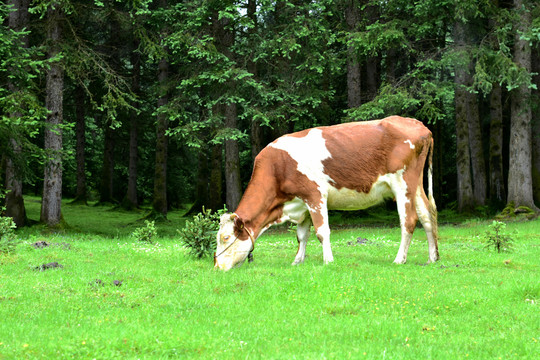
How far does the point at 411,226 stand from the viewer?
11211 mm

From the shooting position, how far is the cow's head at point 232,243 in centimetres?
1065

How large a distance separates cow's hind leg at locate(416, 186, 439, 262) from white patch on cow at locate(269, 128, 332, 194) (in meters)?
2.08

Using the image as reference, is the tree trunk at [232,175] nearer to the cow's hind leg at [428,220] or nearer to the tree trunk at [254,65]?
the tree trunk at [254,65]

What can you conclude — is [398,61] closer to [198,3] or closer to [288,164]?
[198,3]

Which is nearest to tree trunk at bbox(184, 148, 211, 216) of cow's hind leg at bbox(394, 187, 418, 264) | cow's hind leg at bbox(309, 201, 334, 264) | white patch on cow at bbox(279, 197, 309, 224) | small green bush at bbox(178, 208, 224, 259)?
small green bush at bbox(178, 208, 224, 259)

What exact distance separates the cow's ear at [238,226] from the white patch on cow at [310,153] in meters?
1.59

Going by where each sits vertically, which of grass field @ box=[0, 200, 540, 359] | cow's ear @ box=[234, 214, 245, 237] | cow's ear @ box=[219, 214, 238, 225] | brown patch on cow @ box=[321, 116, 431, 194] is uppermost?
brown patch on cow @ box=[321, 116, 431, 194]

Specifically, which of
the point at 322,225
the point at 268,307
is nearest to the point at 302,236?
the point at 322,225

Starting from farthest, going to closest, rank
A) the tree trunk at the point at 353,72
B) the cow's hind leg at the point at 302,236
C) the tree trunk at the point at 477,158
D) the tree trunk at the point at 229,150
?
the tree trunk at the point at 477,158 < the tree trunk at the point at 353,72 < the tree trunk at the point at 229,150 < the cow's hind leg at the point at 302,236

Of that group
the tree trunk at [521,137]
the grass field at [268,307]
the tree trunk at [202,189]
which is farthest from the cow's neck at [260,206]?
the tree trunk at [202,189]

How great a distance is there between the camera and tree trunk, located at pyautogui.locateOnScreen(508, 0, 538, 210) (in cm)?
2081

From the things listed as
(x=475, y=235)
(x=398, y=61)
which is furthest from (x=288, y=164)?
(x=398, y=61)

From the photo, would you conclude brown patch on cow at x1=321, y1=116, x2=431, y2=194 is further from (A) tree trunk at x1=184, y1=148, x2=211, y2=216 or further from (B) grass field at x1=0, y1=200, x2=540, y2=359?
(A) tree trunk at x1=184, y1=148, x2=211, y2=216

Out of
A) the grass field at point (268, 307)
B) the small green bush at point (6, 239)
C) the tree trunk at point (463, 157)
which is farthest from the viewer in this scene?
the tree trunk at point (463, 157)
